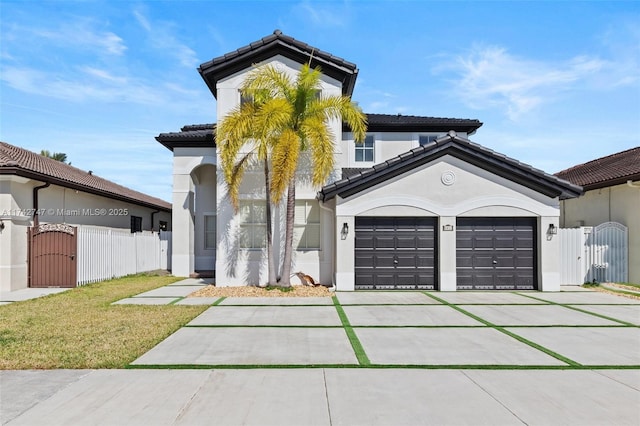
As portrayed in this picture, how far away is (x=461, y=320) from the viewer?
30.9 ft

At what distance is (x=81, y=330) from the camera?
8.24 metres

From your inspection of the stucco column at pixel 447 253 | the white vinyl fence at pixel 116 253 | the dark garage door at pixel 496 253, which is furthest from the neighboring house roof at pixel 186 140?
the dark garage door at pixel 496 253

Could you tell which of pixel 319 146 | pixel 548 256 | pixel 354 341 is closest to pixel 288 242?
pixel 319 146

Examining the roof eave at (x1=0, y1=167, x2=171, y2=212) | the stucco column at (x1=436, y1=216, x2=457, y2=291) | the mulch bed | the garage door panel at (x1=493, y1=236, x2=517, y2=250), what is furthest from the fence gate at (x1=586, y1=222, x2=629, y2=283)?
the roof eave at (x1=0, y1=167, x2=171, y2=212)

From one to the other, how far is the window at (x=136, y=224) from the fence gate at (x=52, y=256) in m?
9.09

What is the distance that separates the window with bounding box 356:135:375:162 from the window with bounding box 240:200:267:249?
596cm

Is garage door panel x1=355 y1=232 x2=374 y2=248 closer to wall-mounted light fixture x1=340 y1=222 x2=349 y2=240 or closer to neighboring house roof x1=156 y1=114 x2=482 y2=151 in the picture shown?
wall-mounted light fixture x1=340 y1=222 x2=349 y2=240

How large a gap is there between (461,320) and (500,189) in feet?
21.1

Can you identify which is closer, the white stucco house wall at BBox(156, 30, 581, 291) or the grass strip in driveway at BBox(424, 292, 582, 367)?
the grass strip in driveway at BBox(424, 292, 582, 367)

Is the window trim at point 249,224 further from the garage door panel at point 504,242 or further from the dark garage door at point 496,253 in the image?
the garage door panel at point 504,242

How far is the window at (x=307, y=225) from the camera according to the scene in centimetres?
1531

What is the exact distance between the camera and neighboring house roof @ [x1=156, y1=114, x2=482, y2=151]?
17797 millimetres
